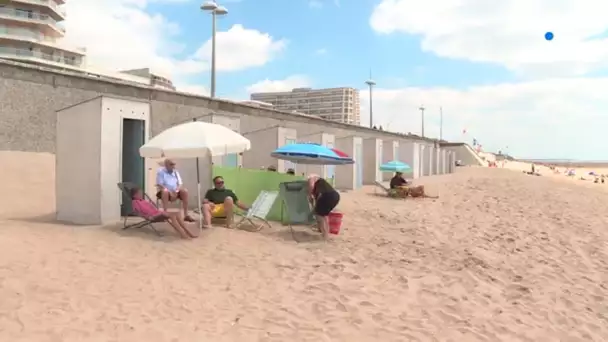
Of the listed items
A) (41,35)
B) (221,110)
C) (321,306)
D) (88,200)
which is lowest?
(321,306)

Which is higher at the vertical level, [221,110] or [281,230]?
[221,110]

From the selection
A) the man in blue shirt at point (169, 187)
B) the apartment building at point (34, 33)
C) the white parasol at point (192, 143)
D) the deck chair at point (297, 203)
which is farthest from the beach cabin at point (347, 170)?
the apartment building at point (34, 33)

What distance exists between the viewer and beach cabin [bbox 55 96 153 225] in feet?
25.7

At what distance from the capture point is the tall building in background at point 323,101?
7525 cm

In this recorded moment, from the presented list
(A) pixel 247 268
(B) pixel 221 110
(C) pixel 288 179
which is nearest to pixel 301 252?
(A) pixel 247 268

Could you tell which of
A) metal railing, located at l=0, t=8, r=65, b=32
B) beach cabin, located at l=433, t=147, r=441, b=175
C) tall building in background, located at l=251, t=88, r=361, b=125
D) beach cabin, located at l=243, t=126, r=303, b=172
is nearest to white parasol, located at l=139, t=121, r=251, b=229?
beach cabin, located at l=243, t=126, r=303, b=172

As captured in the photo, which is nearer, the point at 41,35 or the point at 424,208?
the point at 424,208

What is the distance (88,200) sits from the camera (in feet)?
25.8

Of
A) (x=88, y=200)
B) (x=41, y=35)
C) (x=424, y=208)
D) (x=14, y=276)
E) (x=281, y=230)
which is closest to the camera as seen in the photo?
(x=14, y=276)

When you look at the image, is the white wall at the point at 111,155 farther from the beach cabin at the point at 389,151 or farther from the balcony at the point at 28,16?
the balcony at the point at 28,16

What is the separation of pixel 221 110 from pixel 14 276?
1213cm

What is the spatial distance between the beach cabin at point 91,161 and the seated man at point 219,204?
3.83 feet

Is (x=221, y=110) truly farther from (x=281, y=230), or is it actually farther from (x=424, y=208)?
(x=281, y=230)

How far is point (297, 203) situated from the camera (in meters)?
8.48
